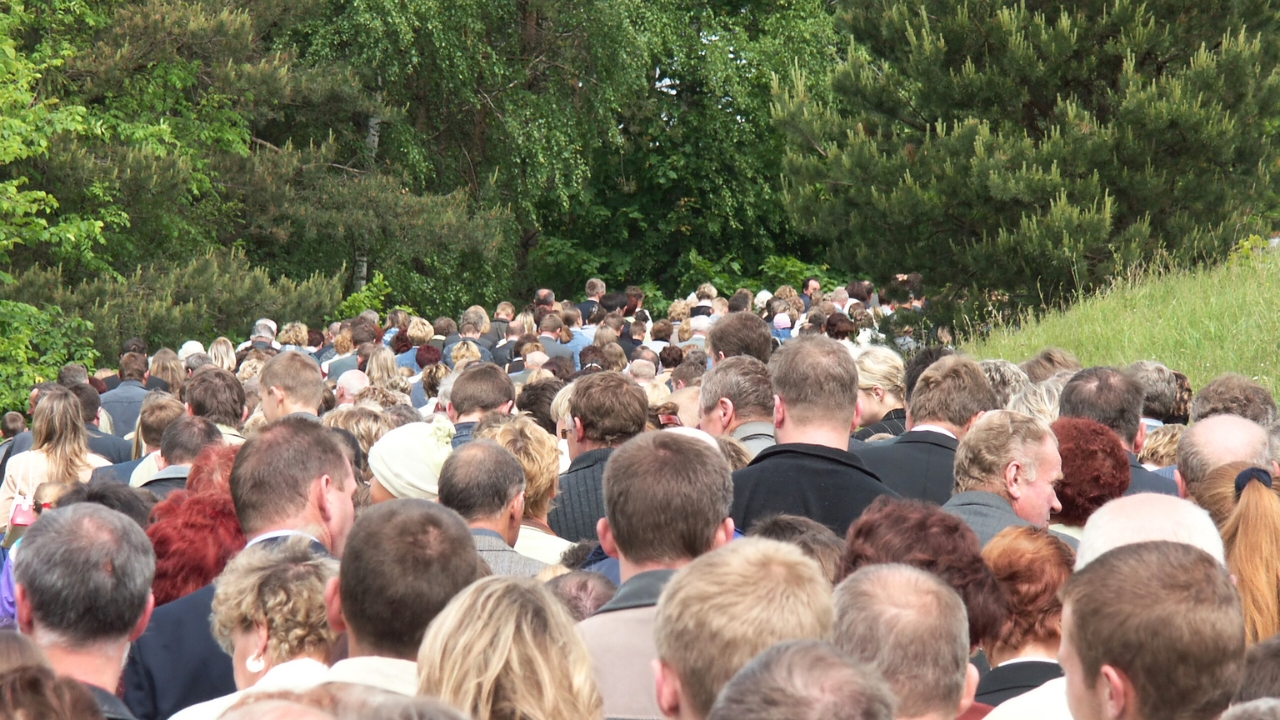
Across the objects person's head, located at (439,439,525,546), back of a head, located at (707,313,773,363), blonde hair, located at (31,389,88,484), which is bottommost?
blonde hair, located at (31,389,88,484)

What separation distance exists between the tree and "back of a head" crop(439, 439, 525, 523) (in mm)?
9036

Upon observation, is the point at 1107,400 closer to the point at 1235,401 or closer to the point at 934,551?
the point at 1235,401

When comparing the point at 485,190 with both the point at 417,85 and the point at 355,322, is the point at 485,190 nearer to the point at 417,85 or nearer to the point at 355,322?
the point at 417,85

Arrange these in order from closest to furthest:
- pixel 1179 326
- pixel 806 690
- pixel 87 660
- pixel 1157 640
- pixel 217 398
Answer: pixel 806 690
pixel 1157 640
pixel 87 660
pixel 217 398
pixel 1179 326

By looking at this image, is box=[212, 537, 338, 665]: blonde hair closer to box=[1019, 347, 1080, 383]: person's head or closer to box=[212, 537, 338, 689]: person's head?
box=[212, 537, 338, 689]: person's head

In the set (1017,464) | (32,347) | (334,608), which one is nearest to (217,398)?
(334,608)

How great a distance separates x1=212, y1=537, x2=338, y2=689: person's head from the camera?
3523 millimetres

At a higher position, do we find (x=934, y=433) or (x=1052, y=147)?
(x=934, y=433)

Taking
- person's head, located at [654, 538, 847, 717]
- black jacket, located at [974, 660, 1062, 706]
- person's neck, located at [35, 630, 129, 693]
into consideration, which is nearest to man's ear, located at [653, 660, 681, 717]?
person's head, located at [654, 538, 847, 717]

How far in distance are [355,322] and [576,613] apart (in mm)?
11285

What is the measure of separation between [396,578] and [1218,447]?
11.1 ft

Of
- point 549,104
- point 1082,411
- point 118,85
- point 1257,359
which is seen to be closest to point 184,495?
point 1082,411

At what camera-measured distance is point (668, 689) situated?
276 centimetres

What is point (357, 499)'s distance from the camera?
5.59m
